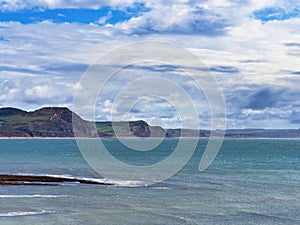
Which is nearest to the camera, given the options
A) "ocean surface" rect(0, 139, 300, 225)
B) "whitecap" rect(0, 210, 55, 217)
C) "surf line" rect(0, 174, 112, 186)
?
"ocean surface" rect(0, 139, 300, 225)

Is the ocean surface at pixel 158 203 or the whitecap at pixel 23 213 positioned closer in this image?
the ocean surface at pixel 158 203

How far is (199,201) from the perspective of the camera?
60.7 metres

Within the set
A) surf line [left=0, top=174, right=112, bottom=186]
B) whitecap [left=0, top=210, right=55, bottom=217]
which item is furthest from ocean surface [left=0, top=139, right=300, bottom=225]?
surf line [left=0, top=174, right=112, bottom=186]

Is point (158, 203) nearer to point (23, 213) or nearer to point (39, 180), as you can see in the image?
point (23, 213)

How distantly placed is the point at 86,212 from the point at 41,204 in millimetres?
7409

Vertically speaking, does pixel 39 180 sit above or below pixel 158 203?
above

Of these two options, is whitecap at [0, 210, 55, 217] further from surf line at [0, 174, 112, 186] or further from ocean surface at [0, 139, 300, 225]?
surf line at [0, 174, 112, 186]

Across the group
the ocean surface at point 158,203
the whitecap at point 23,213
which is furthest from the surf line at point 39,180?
the whitecap at point 23,213

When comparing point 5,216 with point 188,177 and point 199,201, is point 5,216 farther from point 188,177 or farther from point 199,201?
point 188,177

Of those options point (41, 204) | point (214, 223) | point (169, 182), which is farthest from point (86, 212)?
point (169, 182)

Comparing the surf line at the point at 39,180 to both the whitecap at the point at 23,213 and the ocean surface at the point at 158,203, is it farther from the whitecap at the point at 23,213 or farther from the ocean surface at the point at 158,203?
the whitecap at the point at 23,213

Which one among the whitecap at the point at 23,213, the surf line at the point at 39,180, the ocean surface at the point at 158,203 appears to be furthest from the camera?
the surf line at the point at 39,180

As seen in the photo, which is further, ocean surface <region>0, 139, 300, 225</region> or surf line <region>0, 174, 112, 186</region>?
surf line <region>0, 174, 112, 186</region>

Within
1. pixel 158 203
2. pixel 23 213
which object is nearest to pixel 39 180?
pixel 158 203
